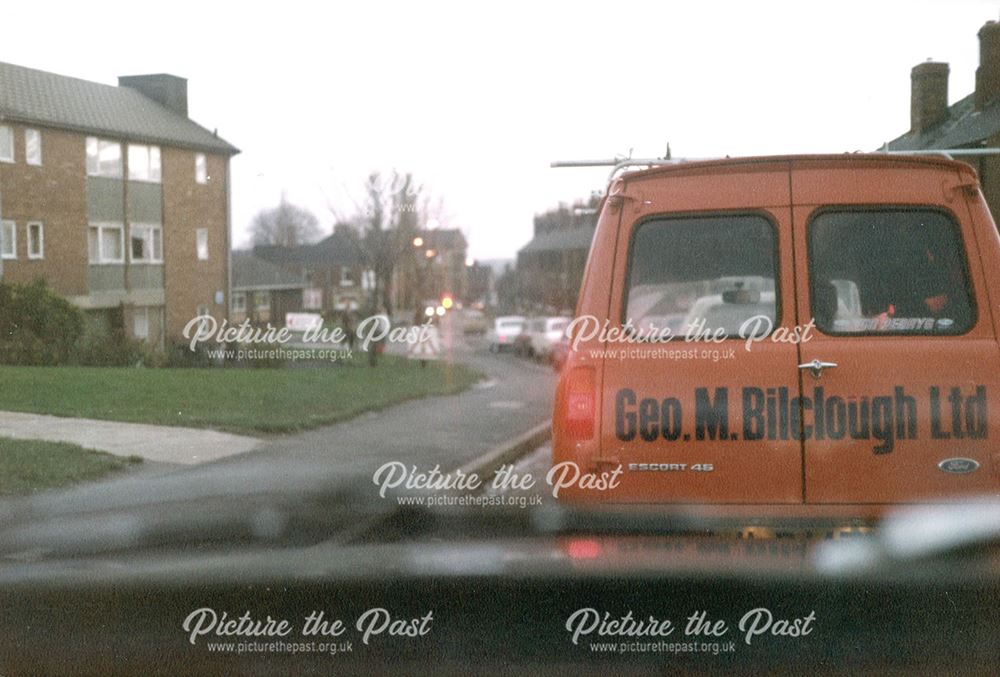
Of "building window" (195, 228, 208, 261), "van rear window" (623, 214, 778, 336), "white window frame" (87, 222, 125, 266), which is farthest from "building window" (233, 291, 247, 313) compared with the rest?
"van rear window" (623, 214, 778, 336)

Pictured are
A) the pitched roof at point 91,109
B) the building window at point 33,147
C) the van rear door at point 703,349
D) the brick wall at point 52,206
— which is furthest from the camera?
the building window at point 33,147

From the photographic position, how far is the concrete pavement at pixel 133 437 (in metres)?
9.48

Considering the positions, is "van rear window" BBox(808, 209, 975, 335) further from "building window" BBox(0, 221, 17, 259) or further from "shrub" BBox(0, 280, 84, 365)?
"building window" BBox(0, 221, 17, 259)

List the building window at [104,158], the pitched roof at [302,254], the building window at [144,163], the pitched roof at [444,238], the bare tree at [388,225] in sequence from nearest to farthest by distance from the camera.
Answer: the building window at [104,158], the building window at [144,163], the bare tree at [388,225], the pitched roof at [444,238], the pitched roof at [302,254]

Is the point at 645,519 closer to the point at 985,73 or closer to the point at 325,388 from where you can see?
the point at 985,73

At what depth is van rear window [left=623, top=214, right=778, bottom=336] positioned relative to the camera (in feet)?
13.0

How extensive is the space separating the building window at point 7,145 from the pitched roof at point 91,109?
319 millimetres

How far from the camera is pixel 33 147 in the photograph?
529 inches

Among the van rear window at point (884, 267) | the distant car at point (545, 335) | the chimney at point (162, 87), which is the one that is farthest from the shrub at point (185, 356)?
the distant car at point (545, 335)

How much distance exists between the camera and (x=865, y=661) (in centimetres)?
278

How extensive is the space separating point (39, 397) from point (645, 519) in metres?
9.22

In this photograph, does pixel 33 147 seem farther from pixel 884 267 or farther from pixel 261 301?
pixel 884 267

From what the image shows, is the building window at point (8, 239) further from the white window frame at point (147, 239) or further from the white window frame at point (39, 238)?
the white window frame at point (147, 239)

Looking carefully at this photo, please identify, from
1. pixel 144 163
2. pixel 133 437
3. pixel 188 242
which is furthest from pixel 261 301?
pixel 133 437
